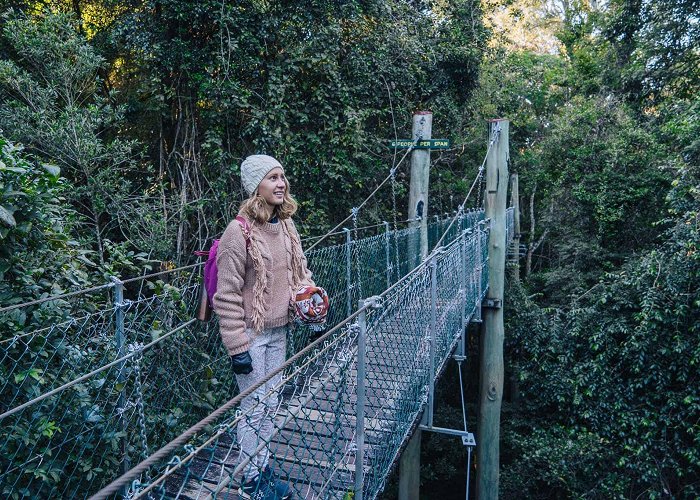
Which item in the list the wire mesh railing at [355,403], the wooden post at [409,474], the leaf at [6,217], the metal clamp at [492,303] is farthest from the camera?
the metal clamp at [492,303]

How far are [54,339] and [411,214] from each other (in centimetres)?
339

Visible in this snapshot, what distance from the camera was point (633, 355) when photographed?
6949mm

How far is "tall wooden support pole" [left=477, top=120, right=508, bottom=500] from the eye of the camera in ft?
18.1

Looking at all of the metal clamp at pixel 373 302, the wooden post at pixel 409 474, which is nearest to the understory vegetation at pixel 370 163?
the metal clamp at pixel 373 302

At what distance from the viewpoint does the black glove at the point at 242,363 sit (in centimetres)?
194

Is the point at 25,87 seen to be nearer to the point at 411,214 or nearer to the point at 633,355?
the point at 411,214

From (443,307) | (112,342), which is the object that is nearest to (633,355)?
(443,307)

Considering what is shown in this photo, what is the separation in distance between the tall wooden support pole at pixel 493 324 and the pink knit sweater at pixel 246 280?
3.73m

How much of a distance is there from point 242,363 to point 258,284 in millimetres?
303

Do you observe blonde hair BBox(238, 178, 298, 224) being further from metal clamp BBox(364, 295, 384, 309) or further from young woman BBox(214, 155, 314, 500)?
metal clamp BBox(364, 295, 384, 309)

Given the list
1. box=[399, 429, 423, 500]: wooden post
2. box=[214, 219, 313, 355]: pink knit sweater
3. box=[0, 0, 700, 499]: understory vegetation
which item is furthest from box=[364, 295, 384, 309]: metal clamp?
box=[399, 429, 423, 500]: wooden post

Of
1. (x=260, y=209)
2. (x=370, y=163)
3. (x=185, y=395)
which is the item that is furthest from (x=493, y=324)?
(x=260, y=209)

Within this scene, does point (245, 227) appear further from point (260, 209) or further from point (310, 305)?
point (310, 305)

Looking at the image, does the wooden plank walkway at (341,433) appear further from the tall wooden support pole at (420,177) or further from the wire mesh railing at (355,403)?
the tall wooden support pole at (420,177)
